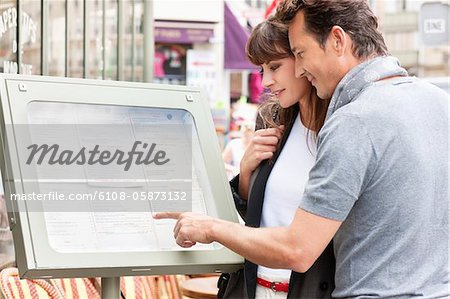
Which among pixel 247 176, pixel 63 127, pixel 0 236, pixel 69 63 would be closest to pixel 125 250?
pixel 63 127

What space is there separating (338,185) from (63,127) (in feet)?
2.81

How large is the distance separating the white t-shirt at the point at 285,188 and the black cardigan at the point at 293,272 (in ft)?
0.07

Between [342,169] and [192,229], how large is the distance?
53 cm

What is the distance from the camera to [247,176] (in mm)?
3174

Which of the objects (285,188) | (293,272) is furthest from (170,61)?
(293,272)

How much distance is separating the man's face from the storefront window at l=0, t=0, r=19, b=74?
184 cm

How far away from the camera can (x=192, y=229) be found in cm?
272

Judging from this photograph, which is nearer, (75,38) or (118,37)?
(75,38)

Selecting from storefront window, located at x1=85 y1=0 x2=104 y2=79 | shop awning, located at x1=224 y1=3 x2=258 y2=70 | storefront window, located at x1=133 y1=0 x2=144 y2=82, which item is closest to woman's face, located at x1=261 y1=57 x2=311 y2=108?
storefront window, located at x1=85 y1=0 x2=104 y2=79

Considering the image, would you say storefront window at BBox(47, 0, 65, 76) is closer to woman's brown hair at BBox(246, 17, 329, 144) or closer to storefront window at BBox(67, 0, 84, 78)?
storefront window at BBox(67, 0, 84, 78)

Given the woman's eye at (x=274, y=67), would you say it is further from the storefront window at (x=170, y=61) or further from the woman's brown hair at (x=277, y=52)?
the storefront window at (x=170, y=61)

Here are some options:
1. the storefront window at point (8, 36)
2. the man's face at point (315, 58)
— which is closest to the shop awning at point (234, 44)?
the storefront window at point (8, 36)

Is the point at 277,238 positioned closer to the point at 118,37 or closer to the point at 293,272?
the point at 293,272

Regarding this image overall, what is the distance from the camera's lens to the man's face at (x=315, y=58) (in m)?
2.64
